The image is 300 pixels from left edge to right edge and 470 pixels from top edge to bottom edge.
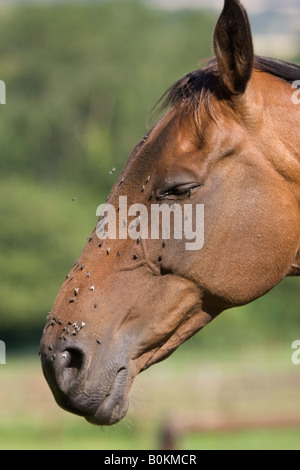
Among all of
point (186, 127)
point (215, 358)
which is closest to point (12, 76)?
point (215, 358)

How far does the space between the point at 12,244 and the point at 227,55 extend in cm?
3429

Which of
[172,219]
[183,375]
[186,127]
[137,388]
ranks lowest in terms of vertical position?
[183,375]

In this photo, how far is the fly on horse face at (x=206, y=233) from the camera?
3.60m

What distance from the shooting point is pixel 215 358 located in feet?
108

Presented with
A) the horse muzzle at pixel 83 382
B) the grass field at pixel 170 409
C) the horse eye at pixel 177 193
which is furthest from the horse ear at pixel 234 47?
the grass field at pixel 170 409

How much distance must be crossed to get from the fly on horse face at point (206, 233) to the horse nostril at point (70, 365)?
0.01 metres

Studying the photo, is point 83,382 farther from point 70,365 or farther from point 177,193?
point 177,193

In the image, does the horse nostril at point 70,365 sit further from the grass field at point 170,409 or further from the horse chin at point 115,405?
the grass field at point 170,409

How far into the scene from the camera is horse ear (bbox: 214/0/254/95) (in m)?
3.51

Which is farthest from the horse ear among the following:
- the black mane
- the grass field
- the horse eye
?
the grass field

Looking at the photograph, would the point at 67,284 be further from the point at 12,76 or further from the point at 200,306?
the point at 12,76

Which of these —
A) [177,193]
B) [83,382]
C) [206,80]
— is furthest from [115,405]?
[206,80]

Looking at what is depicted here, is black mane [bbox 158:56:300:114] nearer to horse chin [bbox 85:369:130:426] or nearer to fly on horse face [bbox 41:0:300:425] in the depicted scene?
fly on horse face [bbox 41:0:300:425]

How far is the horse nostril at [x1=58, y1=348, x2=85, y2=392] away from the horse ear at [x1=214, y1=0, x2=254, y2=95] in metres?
1.51
